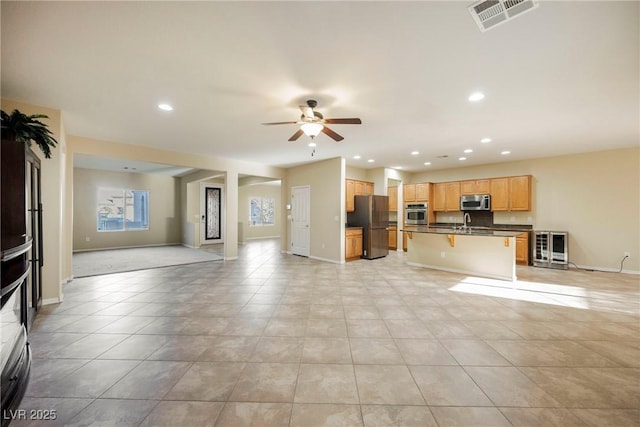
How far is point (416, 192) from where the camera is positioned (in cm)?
854

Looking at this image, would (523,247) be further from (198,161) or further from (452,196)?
(198,161)

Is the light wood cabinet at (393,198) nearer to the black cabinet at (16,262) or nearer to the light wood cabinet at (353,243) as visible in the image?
the light wood cabinet at (353,243)

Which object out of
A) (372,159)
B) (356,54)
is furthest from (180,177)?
(356,54)

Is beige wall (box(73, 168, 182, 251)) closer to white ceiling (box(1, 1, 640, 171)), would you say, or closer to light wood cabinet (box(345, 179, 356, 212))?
white ceiling (box(1, 1, 640, 171))

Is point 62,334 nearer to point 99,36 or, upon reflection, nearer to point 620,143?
point 99,36

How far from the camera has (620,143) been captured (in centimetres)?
520

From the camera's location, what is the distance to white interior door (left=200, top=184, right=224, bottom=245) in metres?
9.95

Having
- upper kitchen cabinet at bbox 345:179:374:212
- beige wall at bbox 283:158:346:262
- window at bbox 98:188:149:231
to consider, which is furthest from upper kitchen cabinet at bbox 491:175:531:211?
window at bbox 98:188:149:231

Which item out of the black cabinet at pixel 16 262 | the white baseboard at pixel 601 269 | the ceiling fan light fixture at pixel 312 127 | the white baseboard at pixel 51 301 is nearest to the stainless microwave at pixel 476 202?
the white baseboard at pixel 601 269

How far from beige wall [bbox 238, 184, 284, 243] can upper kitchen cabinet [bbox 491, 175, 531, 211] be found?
24.1ft

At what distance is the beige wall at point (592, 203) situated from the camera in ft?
18.2

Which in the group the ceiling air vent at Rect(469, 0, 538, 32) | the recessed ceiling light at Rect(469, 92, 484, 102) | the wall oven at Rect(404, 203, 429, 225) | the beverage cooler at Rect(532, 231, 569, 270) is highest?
the recessed ceiling light at Rect(469, 92, 484, 102)

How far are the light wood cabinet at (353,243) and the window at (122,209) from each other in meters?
7.81

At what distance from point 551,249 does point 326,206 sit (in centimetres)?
555
